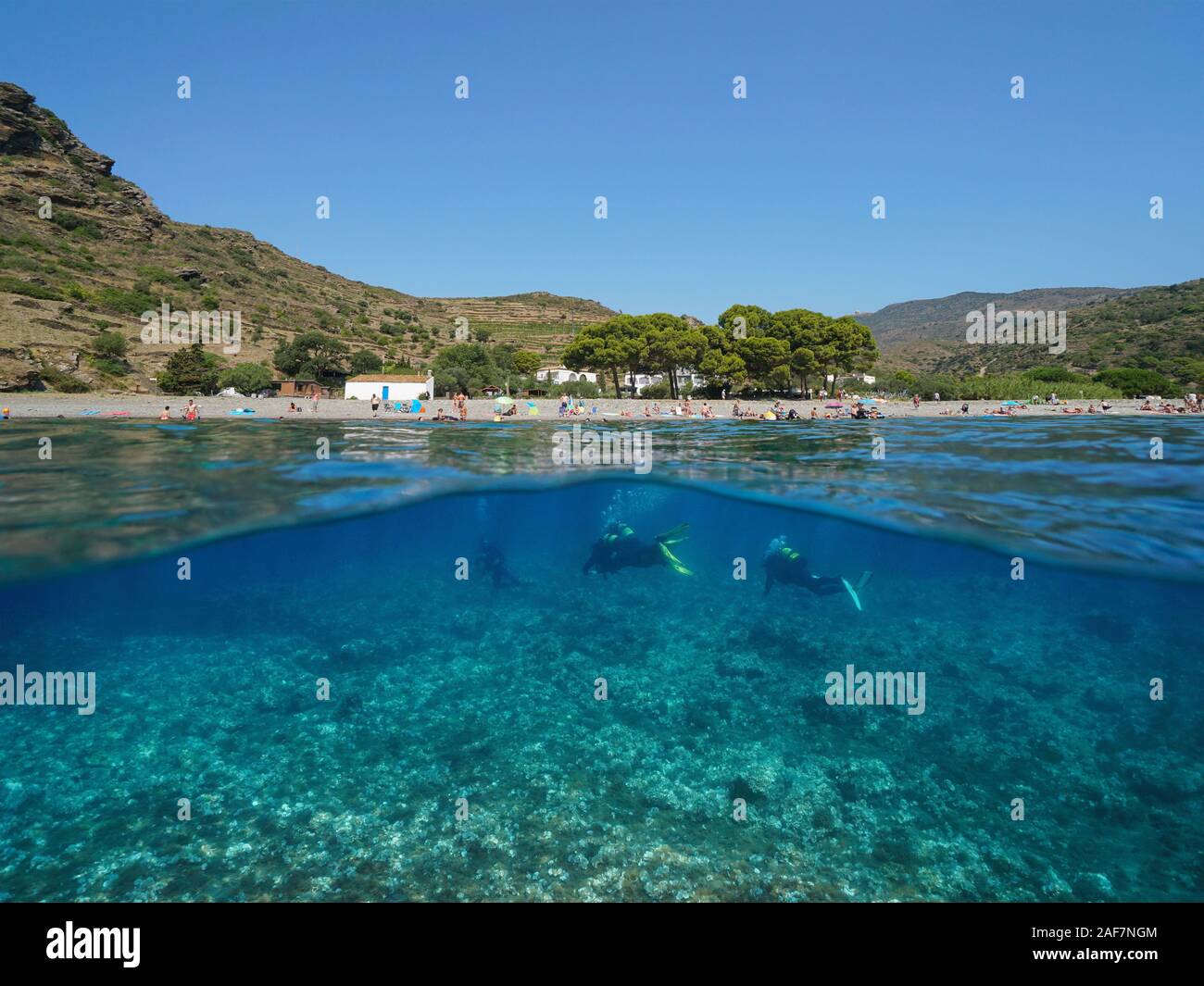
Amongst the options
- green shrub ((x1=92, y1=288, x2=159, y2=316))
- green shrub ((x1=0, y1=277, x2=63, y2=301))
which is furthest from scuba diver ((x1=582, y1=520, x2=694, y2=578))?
green shrub ((x1=92, y1=288, x2=159, y2=316))

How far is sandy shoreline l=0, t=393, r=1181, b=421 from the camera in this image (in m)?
29.0

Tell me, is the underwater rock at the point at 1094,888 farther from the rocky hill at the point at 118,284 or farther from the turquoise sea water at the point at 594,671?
the rocky hill at the point at 118,284

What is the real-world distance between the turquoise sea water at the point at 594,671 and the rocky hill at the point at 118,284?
1018 inches

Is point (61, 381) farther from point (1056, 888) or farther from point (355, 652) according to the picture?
point (1056, 888)

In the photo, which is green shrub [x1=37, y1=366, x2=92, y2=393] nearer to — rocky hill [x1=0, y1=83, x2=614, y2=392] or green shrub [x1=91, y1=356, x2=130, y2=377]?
rocky hill [x1=0, y1=83, x2=614, y2=392]

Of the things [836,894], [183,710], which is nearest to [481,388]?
[183,710]

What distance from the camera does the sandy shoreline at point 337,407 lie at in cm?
2902

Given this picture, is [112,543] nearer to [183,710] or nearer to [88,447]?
[88,447]

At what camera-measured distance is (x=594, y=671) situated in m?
11.0

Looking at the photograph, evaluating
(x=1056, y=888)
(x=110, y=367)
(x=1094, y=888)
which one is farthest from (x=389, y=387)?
(x=1094, y=888)

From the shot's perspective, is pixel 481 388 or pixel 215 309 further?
pixel 215 309

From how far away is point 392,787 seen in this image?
277 inches

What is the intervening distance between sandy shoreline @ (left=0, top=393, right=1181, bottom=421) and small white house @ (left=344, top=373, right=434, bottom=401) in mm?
3980
